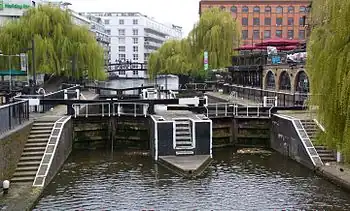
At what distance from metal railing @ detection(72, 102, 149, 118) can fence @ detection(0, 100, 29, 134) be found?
5.77 m

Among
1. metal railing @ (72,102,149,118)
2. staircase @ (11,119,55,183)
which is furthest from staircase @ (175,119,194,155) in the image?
staircase @ (11,119,55,183)

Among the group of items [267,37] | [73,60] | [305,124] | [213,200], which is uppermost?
[267,37]

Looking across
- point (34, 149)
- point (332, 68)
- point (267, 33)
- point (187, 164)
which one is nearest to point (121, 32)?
point (267, 33)

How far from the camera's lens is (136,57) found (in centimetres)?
14575

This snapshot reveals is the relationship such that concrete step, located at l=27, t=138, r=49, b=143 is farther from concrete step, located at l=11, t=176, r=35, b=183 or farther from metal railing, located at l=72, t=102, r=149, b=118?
metal railing, located at l=72, t=102, r=149, b=118

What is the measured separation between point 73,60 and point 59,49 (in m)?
1.76

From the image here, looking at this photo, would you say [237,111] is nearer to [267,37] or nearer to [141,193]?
[141,193]

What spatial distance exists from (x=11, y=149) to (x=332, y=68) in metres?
12.4

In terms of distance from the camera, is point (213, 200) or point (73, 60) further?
point (73, 60)

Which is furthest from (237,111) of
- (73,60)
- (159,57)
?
(159,57)

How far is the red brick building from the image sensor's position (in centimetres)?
9600

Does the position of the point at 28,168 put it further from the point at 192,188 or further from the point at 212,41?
the point at 212,41

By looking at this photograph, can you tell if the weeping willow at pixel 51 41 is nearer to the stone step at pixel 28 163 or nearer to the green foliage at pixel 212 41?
the green foliage at pixel 212 41

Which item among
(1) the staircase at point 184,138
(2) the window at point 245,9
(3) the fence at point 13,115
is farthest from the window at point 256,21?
(3) the fence at point 13,115
